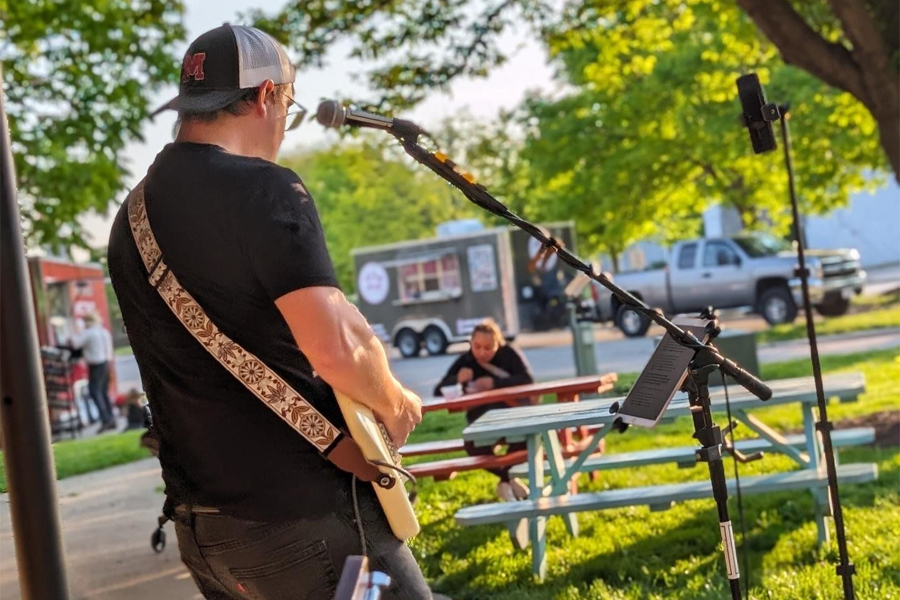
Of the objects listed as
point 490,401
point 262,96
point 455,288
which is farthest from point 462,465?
point 455,288

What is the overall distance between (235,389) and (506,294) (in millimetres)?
26078

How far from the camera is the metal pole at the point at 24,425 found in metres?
2.47

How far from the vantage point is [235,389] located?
7.53ft

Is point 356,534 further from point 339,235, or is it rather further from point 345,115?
point 339,235

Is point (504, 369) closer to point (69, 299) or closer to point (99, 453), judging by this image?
point (99, 453)

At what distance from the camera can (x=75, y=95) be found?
13.8 metres

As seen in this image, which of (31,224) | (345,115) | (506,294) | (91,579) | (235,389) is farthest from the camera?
(506,294)

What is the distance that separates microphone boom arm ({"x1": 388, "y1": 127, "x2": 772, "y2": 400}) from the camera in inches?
113

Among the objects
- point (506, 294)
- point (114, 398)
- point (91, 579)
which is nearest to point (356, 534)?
point (91, 579)

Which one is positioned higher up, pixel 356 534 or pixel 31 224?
pixel 31 224

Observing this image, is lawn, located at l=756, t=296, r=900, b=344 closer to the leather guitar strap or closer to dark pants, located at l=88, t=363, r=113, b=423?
dark pants, located at l=88, t=363, r=113, b=423

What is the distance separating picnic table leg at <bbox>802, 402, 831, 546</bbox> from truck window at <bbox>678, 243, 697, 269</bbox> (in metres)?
19.5

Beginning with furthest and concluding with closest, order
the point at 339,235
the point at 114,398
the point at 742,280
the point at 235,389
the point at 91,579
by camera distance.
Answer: the point at 339,235 < the point at 742,280 < the point at 114,398 < the point at 91,579 < the point at 235,389

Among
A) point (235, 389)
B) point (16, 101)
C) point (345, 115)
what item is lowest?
point (235, 389)
